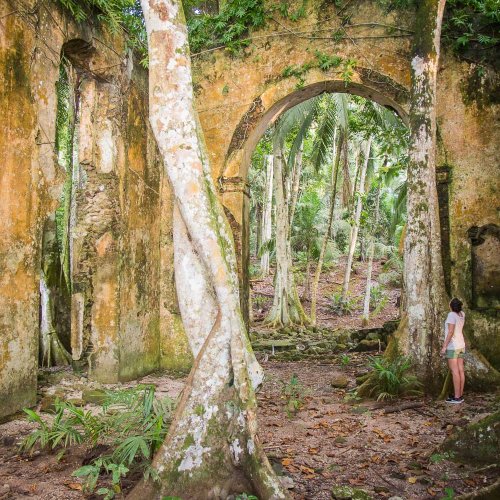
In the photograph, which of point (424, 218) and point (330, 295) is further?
point (330, 295)

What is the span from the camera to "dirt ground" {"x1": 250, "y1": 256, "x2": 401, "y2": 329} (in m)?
14.9

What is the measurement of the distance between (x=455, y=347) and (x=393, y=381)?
2.57 ft

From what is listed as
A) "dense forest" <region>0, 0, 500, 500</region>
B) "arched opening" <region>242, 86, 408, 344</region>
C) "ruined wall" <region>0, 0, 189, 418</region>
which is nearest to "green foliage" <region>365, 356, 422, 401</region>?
"dense forest" <region>0, 0, 500, 500</region>

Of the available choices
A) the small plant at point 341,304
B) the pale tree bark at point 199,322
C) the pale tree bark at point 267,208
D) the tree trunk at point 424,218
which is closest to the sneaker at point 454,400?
the tree trunk at point 424,218

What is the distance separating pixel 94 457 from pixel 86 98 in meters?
5.06

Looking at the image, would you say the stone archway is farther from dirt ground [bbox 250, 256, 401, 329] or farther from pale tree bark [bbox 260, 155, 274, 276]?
pale tree bark [bbox 260, 155, 274, 276]

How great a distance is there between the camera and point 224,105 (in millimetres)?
7703

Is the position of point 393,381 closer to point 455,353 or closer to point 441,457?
point 455,353

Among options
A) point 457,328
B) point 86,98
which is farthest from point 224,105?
point 457,328

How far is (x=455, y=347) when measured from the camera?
5.40 metres

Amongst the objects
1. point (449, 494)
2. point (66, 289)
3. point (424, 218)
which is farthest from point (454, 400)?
point (66, 289)

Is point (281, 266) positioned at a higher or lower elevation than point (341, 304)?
higher

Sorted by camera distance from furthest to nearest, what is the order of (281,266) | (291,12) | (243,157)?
(281,266) < (243,157) < (291,12)

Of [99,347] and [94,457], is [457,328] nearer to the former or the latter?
[94,457]
